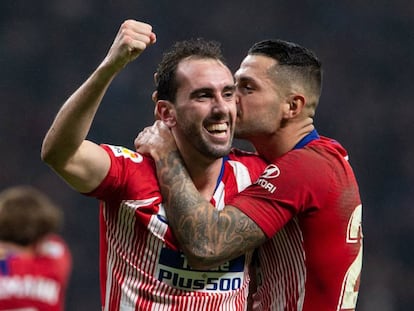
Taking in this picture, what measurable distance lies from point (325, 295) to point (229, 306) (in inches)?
16.7

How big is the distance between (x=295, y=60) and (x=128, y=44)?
1008 mm

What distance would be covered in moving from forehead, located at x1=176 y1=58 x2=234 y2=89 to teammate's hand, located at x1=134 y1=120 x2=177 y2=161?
0.21m

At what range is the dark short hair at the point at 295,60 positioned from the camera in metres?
4.04

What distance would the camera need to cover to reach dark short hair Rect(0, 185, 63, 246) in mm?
2797

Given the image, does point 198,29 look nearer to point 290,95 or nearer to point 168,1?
point 168,1

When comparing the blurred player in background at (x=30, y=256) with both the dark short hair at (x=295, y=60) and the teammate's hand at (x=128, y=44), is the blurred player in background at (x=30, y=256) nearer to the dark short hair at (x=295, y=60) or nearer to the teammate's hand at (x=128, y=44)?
the teammate's hand at (x=128, y=44)

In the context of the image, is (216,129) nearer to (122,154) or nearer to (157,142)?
(157,142)

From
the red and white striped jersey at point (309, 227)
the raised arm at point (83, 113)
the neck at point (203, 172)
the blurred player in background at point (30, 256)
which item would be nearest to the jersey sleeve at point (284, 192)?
the red and white striped jersey at point (309, 227)

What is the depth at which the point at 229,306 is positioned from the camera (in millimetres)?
3727

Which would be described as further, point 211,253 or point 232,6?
point 232,6

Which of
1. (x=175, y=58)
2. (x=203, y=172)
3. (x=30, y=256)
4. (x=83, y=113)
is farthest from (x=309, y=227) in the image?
(x=30, y=256)

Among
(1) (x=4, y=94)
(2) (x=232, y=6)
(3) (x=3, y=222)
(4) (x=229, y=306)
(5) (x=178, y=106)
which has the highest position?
(2) (x=232, y=6)

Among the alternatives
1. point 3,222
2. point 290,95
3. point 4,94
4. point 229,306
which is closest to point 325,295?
point 229,306

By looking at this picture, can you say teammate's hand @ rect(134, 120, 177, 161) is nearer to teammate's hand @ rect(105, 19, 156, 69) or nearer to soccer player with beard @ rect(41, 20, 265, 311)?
soccer player with beard @ rect(41, 20, 265, 311)
